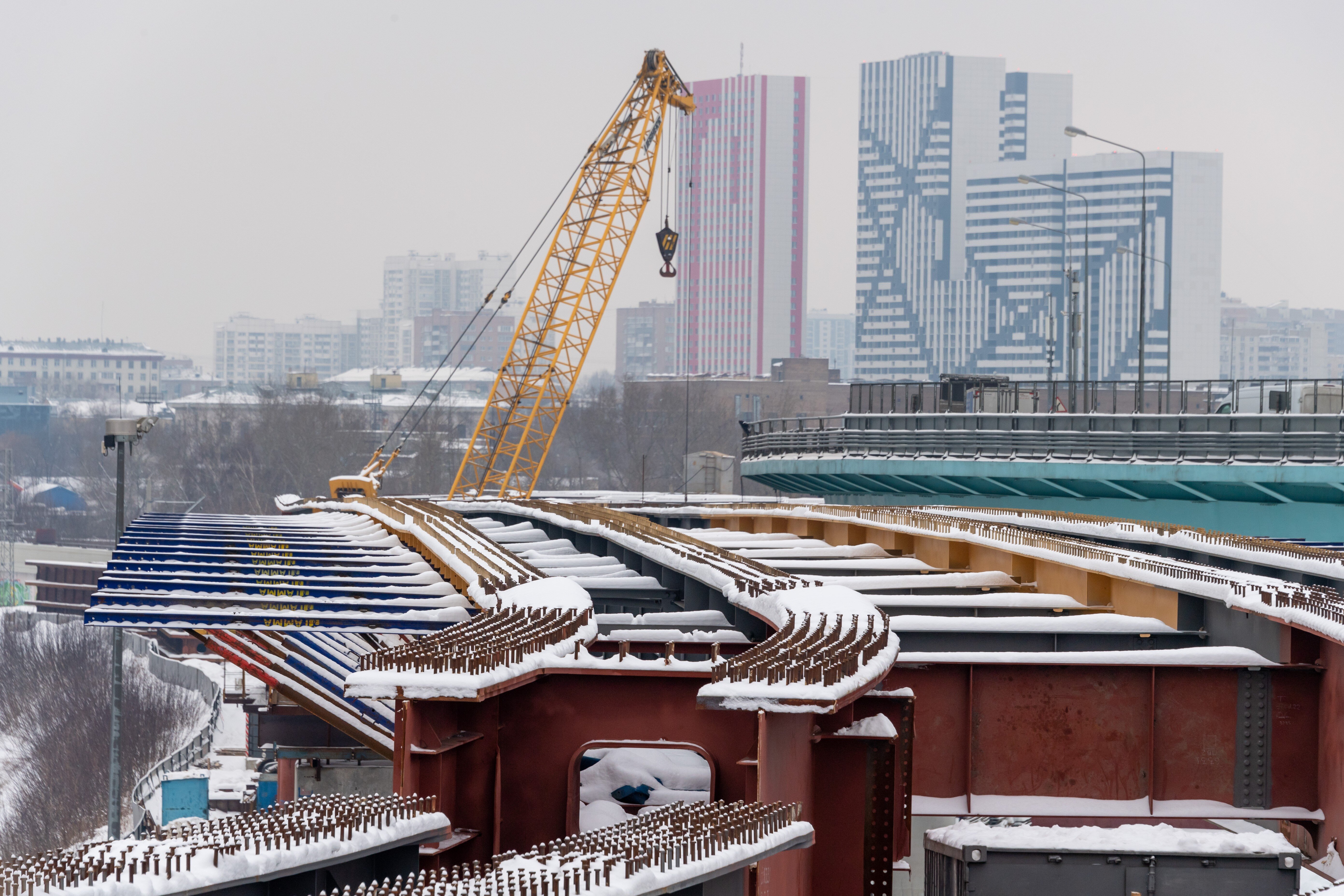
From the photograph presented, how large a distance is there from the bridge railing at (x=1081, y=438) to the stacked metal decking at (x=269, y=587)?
18217mm

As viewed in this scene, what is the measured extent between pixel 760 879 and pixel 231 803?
27.9m

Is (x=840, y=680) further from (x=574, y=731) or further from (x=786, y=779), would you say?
(x=574, y=731)

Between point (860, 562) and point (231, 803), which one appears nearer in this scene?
point (860, 562)

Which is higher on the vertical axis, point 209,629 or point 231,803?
point 209,629

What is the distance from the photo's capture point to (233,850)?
7.35 meters

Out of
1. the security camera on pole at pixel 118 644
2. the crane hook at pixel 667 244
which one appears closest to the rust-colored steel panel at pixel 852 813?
the security camera on pole at pixel 118 644

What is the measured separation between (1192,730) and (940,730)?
198 cm

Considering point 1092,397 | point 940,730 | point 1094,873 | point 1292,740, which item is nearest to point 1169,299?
point 1092,397

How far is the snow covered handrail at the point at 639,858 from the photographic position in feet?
22.7

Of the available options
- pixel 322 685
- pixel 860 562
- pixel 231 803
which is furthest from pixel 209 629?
pixel 231 803

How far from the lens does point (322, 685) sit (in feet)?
68.0

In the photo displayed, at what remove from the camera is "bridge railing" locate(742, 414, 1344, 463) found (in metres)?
29.7

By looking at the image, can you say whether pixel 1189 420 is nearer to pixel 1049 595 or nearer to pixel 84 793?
pixel 1049 595

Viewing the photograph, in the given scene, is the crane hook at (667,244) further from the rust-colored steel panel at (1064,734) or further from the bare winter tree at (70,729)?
the rust-colored steel panel at (1064,734)
